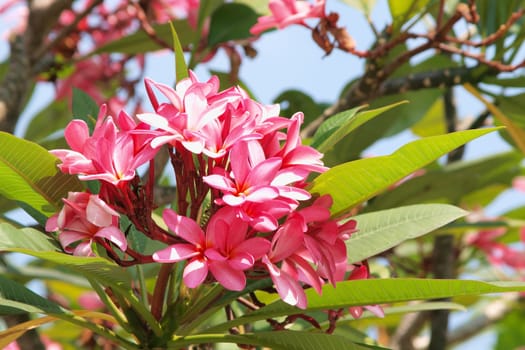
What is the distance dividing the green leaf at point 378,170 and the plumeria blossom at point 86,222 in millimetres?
188

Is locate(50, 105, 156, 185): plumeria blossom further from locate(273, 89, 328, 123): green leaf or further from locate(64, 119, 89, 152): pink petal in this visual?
locate(273, 89, 328, 123): green leaf

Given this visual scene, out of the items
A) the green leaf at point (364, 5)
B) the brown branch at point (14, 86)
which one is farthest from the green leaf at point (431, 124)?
the brown branch at point (14, 86)

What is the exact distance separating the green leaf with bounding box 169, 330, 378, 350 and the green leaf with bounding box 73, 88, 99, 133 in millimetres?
281

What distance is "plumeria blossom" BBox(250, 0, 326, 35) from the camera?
45.8 inches

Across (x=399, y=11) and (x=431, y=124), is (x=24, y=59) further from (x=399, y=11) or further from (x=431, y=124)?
(x=431, y=124)

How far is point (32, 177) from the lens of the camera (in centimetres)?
75

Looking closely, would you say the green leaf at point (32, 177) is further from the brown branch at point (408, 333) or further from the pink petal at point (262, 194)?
the brown branch at point (408, 333)

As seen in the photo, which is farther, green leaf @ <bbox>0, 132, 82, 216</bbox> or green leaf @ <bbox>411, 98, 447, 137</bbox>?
green leaf @ <bbox>411, 98, 447, 137</bbox>

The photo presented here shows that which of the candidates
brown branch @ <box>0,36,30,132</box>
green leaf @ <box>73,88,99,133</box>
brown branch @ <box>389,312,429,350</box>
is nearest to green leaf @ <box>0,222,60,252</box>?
green leaf @ <box>73,88,99,133</box>

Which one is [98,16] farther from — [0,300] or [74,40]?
[0,300]

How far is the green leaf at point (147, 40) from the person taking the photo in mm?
1596

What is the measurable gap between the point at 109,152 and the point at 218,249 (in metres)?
0.13

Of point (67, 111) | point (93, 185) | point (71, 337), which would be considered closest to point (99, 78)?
point (67, 111)

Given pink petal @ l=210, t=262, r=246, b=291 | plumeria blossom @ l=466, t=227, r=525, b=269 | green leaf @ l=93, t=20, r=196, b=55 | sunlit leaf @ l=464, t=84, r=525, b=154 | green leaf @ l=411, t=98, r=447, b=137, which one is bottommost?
plumeria blossom @ l=466, t=227, r=525, b=269
